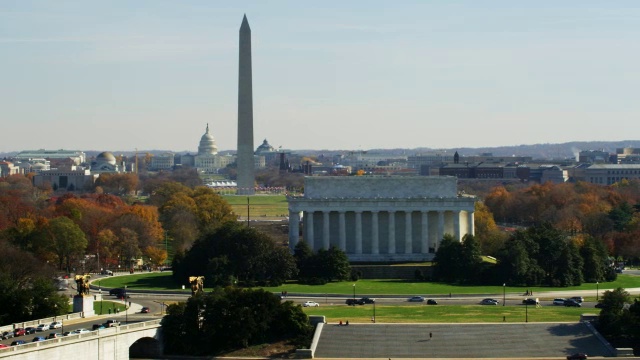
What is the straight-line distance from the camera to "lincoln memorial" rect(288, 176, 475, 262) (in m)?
119

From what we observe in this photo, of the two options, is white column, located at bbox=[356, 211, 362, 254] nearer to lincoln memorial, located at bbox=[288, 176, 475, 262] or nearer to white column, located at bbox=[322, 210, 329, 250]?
lincoln memorial, located at bbox=[288, 176, 475, 262]

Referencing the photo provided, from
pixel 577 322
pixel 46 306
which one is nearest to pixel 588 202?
pixel 577 322

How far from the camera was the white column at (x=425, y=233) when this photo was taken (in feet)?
389

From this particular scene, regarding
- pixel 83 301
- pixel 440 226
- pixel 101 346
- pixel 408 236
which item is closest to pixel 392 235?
→ pixel 408 236

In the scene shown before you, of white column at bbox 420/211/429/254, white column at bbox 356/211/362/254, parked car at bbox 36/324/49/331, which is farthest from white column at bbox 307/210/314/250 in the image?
parked car at bbox 36/324/49/331

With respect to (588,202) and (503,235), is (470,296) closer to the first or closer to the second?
(503,235)

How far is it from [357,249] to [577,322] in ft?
120

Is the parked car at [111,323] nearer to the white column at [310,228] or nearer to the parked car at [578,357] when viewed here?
the parked car at [578,357]

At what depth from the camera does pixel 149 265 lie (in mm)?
123625

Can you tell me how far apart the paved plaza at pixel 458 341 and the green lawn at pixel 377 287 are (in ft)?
56.1

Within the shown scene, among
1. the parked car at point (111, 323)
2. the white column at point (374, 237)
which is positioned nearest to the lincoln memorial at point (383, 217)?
the white column at point (374, 237)

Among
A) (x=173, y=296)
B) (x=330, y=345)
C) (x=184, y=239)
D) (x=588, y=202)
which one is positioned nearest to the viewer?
(x=330, y=345)

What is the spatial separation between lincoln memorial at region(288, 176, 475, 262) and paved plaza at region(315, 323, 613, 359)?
3491 cm

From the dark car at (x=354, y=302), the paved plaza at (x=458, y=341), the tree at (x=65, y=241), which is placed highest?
the tree at (x=65, y=241)
